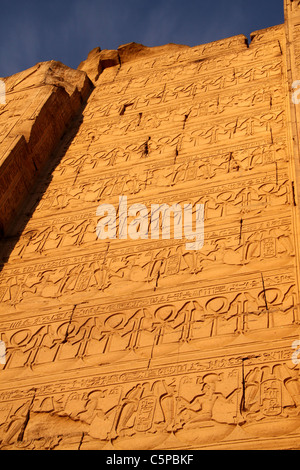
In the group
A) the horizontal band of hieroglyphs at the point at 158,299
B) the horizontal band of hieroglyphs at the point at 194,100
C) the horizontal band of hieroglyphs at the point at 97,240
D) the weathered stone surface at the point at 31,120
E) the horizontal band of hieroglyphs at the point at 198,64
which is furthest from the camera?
the horizontal band of hieroglyphs at the point at 198,64

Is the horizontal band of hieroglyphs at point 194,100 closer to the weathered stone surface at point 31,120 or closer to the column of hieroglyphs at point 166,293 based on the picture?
the column of hieroglyphs at point 166,293

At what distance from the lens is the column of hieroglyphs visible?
12.2 ft

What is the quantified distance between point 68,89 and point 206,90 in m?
1.80

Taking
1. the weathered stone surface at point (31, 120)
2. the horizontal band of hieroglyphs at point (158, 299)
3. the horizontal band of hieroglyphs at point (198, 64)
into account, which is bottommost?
the horizontal band of hieroglyphs at point (158, 299)

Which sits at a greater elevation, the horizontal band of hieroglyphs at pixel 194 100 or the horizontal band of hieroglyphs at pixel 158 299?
the horizontal band of hieroglyphs at pixel 194 100

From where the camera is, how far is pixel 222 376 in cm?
379

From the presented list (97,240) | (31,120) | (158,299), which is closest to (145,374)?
(158,299)

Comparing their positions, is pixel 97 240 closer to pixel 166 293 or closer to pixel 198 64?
pixel 166 293

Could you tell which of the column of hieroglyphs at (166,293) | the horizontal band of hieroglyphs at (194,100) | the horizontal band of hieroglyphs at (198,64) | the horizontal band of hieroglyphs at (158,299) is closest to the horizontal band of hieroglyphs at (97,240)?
the column of hieroglyphs at (166,293)

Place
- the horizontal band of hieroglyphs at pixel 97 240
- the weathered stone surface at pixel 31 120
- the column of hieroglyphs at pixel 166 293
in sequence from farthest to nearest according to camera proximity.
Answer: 1. the weathered stone surface at pixel 31 120
2. the horizontal band of hieroglyphs at pixel 97 240
3. the column of hieroglyphs at pixel 166 293

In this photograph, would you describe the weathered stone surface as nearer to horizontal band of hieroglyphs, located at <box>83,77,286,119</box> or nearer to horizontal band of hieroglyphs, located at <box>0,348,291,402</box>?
horizontal band of hieroglyphs, located at <box>83,77,286,119</box>

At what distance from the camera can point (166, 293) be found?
4.55 metres

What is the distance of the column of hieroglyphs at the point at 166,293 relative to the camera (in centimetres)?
371
